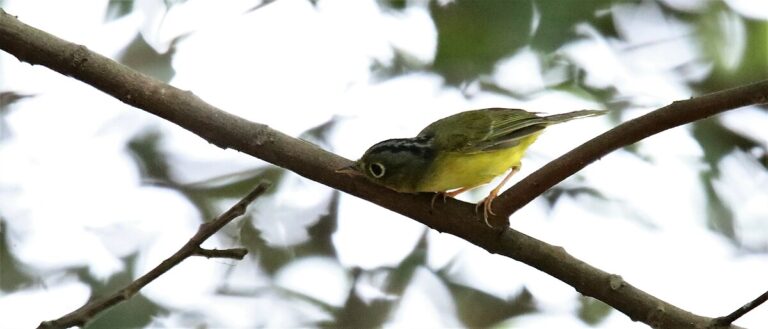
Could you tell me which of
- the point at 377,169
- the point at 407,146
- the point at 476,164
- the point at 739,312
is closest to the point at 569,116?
the point at 476,164

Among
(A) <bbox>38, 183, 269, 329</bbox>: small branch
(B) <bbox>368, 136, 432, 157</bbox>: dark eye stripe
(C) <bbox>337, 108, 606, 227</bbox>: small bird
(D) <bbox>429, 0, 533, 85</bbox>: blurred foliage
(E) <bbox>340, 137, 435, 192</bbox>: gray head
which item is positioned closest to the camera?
(A) <bbox>38, 183, 269, 329</bbox>: small branch

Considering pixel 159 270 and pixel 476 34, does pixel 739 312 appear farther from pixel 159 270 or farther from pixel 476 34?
pixel 476 34

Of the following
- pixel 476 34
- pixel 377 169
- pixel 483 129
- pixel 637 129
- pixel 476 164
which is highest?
pixel 476 34

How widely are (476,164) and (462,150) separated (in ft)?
0.21

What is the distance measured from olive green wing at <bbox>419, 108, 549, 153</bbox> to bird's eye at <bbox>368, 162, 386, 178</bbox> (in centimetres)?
39

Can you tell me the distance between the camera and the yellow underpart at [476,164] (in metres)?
2.89

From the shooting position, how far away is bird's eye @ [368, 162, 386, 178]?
2604 millimetres

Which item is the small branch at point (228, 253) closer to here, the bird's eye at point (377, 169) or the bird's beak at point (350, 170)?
the bird's beak at point (350, 170)

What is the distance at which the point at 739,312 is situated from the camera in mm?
2018

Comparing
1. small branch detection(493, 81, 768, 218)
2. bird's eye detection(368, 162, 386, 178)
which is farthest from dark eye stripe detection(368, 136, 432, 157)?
small branch detection(493, 81, 768, 218)

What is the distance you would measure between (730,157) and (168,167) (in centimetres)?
220

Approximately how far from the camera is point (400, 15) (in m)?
3.59

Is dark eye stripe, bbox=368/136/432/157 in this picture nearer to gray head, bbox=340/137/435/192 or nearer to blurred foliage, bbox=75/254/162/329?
gray head, bbox=340/137/435/192

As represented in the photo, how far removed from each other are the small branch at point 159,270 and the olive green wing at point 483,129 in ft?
3.44
